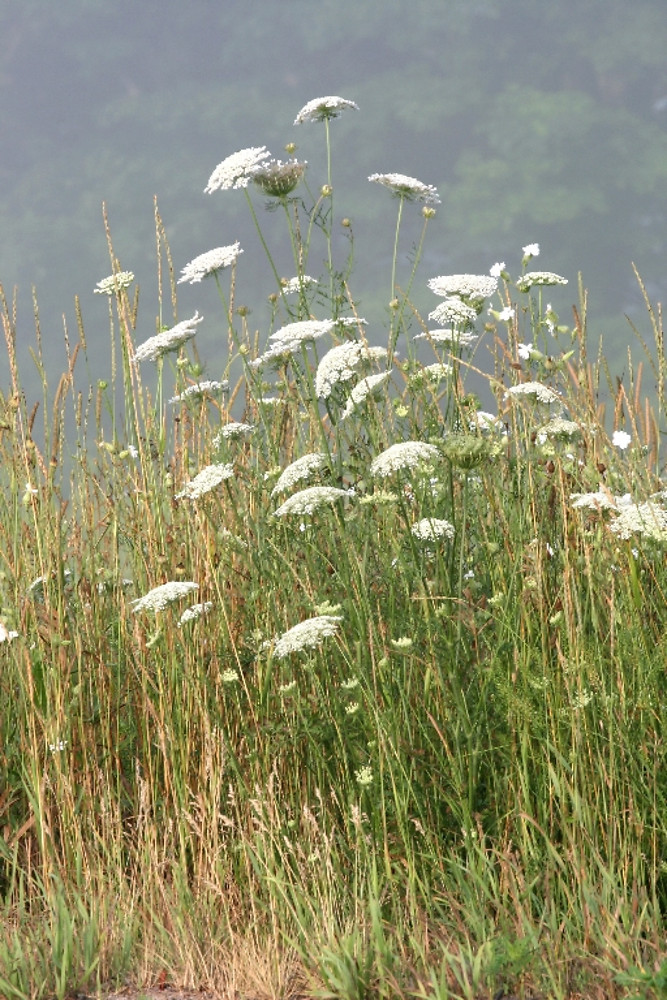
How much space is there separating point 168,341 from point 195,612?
3.03 ft

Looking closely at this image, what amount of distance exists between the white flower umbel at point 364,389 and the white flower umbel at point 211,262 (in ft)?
2.11

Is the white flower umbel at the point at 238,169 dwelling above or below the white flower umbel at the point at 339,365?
above

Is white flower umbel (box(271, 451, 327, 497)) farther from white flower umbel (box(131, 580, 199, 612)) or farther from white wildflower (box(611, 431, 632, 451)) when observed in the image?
white wildflower (box(611, 431, 632, 451))

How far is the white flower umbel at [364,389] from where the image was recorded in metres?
3.46

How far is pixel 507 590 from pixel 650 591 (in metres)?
0.52

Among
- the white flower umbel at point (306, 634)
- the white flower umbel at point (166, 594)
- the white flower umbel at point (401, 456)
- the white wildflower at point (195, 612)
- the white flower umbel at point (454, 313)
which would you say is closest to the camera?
the white flower umbel at point (306, 634)

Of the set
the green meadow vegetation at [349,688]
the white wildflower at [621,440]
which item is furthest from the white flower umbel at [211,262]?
the white wildflower at [621,440]

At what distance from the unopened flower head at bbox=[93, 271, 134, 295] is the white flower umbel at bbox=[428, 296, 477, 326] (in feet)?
3.94

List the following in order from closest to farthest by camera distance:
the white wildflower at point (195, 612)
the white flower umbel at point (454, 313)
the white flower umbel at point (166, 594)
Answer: the white flower umbel at point (166, 594)
the white wildflower at point (195, 612)
the white flower umbel at point (454, 313)

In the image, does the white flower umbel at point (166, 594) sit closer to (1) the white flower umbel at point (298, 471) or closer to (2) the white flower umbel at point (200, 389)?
(1) the white flower umbel at point (298, 471)

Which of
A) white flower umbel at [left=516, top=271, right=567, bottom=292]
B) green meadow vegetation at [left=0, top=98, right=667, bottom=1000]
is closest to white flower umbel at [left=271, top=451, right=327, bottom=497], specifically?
green meadow vegetation at [left=0, top=98, right=667, bottom=1000]

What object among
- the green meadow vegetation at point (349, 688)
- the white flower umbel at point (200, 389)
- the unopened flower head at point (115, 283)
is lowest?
the green meadow vegetation at point (349, 688)

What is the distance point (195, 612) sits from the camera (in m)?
3.49

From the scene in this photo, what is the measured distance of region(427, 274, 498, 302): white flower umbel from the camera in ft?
12.4
